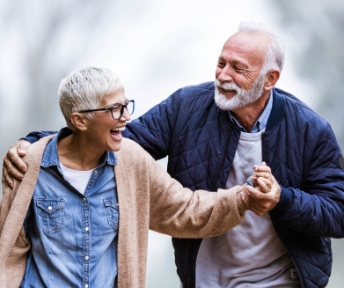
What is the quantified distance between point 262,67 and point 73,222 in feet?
3.59

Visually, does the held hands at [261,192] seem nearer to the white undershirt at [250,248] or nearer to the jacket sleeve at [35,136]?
the white undershirt at [250,248]

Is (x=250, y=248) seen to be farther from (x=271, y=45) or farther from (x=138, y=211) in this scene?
(x=271, y=45)

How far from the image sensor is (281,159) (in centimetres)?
345

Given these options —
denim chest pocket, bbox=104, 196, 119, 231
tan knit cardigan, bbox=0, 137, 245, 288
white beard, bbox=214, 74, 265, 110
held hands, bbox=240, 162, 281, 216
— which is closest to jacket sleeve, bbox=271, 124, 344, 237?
held hands, bbox=240, 162, 281, 216

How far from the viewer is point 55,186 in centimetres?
302

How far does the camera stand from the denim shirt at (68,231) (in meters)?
2.97

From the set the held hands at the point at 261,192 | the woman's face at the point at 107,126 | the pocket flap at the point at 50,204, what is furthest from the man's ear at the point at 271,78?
the pocket flap at the point at 50,204

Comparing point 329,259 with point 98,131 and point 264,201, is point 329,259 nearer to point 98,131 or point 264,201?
point 264,201

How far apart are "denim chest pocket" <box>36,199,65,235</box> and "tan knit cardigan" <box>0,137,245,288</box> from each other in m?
0.05

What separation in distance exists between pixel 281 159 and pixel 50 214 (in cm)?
102

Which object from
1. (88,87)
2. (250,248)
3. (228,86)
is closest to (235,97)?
(228,86)

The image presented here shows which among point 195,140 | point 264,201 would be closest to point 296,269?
point 264,201

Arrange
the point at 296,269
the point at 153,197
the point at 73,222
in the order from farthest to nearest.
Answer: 1. the point at 296,269
2. the point at 153,197
3. the point at 73,222

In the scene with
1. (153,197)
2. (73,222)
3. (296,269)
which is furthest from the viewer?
(296,269)
